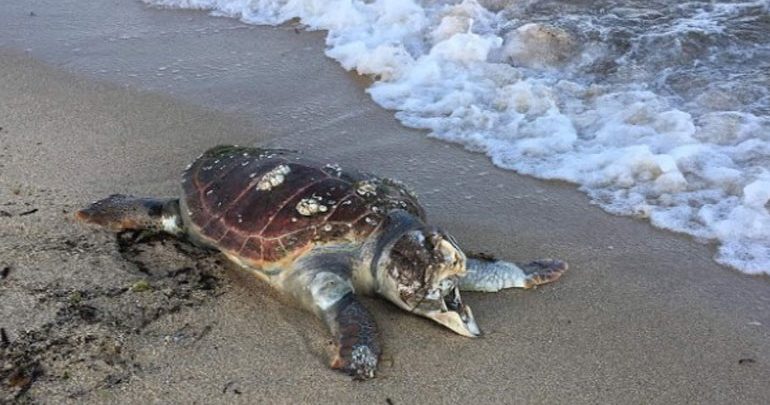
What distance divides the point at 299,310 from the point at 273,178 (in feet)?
1.86

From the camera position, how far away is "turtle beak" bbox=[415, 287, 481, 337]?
9.35 feet

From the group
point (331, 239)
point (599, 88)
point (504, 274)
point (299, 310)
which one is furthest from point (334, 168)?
point (599, 88)

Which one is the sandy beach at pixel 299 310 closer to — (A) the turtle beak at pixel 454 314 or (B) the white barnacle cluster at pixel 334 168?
(A) the turtle beak at pixel 454 314

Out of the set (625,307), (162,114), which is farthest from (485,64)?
(625,307)

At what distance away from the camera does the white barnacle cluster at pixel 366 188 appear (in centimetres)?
310

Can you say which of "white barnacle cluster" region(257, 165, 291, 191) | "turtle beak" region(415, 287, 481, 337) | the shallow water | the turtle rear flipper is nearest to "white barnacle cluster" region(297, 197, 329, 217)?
"white barnacle cluster" region(257, 165, 291, 191)

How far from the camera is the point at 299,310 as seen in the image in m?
3.03

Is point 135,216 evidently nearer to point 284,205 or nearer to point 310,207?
A: point 284,205

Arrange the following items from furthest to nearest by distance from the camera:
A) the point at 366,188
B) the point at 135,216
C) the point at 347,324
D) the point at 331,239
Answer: the point at 135,216, the point at 366,188, the point at 331,239, the point at 347,324

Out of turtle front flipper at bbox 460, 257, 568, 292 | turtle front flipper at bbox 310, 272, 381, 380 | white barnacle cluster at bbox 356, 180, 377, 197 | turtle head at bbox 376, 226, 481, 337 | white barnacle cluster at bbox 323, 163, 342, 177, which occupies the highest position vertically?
white barnacle cluster at bbox 323, 163, 342, 177

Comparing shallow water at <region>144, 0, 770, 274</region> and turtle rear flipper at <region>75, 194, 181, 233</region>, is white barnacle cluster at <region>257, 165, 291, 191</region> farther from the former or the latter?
shallow water at <region>144, 0, 770, 274</region>

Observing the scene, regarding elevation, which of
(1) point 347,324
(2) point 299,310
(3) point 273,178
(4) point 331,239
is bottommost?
(2) point 299,310

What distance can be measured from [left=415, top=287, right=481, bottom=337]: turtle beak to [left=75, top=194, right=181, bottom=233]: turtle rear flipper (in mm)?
1256

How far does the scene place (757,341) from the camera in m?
2.94
